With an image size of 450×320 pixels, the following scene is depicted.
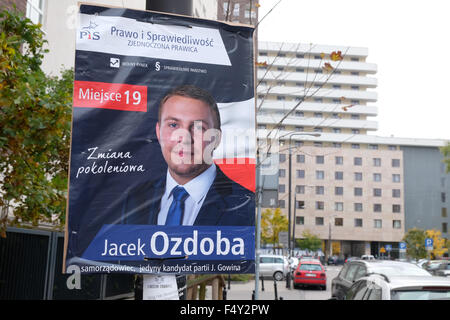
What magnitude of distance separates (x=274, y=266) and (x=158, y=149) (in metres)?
30.6

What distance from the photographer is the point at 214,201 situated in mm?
3416

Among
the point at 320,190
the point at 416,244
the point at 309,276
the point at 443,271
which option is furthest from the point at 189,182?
the point at 320,190

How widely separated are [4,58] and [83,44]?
3.77m

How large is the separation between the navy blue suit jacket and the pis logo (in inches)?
40.7

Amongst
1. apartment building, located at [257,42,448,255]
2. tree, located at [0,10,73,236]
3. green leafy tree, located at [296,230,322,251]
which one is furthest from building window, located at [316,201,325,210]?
tree, located at [0,10,73,236]

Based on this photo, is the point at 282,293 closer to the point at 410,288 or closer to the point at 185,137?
the point at 410,288

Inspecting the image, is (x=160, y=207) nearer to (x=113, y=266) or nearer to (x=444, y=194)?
(x=113, y=266)

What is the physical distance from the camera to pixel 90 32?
3334mm

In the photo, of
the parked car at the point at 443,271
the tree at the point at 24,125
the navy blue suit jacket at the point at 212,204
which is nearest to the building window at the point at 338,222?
the parked car at the point at 443,271

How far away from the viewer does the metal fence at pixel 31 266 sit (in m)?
10.6

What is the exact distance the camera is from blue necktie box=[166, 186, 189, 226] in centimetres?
328

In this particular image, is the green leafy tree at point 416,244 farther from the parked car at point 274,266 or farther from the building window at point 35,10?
the building window at point 35,10

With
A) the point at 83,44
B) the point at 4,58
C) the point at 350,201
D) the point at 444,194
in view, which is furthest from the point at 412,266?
the point at 444,194
